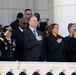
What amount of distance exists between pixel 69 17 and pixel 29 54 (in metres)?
3.14

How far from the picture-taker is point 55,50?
11938 millimetres

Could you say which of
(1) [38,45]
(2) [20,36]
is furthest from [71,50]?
(2) [20,36]

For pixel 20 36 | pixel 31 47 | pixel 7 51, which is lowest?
pixel 7 51

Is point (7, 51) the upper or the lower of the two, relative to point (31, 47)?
lower

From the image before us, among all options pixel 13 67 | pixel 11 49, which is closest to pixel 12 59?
pixel 11 49

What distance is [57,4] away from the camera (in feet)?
48.9

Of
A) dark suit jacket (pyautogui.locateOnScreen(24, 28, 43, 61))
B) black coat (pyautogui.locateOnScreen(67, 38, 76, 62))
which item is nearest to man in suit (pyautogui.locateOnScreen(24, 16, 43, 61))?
dark suit jacket (pyautogui.locateOnScreen(24, 28, 43, 61))

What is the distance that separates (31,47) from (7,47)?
0.71 m

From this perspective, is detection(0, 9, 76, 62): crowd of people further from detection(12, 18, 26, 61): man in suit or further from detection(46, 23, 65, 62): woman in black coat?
detection(12, 18, 26, 61): man in suit

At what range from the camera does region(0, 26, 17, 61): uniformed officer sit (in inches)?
471

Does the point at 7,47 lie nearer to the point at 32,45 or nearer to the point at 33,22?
the point at 32,45

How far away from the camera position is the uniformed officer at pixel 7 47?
12.0m

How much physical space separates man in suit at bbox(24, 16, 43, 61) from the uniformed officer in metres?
0.39

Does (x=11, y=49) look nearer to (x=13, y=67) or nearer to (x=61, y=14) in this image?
(x=13, y=67)
